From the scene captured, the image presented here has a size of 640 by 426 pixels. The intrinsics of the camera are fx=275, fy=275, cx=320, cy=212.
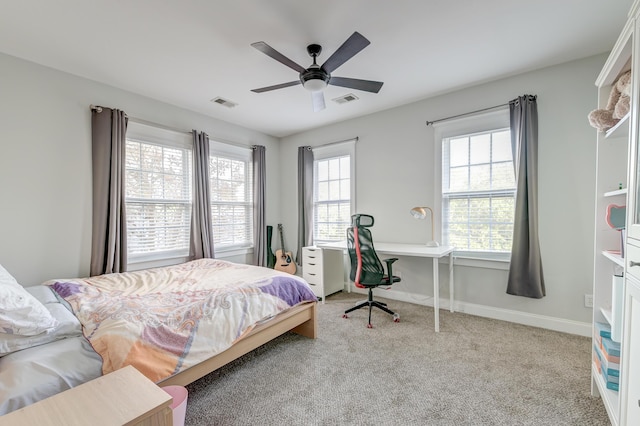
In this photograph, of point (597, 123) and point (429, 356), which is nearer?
point (597, 123)

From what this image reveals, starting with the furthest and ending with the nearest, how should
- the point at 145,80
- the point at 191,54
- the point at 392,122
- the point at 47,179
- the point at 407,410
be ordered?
the point at 392,122, the point at 145,80, the point at 47,179, the point at 191,54, the point at 407,410

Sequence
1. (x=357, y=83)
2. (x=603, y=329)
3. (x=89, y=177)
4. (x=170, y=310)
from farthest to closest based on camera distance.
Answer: (x=89, y=177), (x=357, y=83), (x=170, y=310), (x=603, y=329)

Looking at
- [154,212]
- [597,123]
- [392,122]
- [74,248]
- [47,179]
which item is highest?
[392,122]

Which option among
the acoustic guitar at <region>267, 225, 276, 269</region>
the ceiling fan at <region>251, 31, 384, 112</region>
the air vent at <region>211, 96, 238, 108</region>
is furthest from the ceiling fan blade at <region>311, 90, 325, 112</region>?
the acoustic guitar at <region>267, 225, 276, 269</region>

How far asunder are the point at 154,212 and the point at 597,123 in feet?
13.2

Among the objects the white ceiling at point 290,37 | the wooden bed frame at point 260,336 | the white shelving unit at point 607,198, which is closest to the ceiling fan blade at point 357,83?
the white ceiling at point 290,37

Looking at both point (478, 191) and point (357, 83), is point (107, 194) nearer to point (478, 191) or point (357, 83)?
point (357, 83)

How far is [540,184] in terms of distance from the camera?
2682 mm

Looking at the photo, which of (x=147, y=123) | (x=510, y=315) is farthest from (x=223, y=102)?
(x=510, y=315)

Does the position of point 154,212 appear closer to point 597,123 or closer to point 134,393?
point 134,393

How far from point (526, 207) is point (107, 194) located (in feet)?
13.8

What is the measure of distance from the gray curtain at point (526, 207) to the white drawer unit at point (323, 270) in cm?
207

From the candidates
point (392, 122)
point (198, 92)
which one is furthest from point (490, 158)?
point (198, 92)

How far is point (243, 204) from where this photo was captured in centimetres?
430
